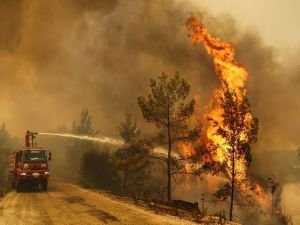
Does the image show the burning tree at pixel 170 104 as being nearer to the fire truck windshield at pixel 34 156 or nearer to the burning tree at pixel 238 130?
the burning tree at pixel 238 130

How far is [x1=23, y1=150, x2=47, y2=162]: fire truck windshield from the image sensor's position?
27.5 meters

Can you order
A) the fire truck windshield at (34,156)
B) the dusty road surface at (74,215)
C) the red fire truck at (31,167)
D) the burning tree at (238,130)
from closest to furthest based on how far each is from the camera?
the dusty road surface at (74,215) → the burning tree at (238,130) → the red fire truck at (31,167) → the fire truck windshield at (34,156)

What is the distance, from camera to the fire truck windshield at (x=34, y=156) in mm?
27539

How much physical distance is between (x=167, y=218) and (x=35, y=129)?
12821cm

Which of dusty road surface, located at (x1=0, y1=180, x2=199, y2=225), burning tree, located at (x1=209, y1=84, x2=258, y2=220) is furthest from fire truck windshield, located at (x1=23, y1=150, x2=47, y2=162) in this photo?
burning tree, located at (x1=209, y1=84, x2=258, y2=220)

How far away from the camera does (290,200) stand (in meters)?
57.3

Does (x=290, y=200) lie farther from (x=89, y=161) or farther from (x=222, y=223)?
(x=222, y=223)

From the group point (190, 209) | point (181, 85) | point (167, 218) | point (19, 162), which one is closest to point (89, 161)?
point (19, 162)

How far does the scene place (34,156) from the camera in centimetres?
2778

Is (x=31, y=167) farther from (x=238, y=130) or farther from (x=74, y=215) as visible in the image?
(x=238, y=130)

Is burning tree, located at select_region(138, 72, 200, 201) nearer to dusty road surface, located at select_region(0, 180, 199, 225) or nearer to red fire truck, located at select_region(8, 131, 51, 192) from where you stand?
red fire truck, located at select_region(8, 131, 51, 192)

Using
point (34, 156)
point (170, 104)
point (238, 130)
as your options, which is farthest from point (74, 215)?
point (170, 104)

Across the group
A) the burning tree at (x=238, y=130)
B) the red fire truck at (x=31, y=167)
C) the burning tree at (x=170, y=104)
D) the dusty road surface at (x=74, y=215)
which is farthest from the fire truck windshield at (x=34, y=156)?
the burning tree at (x=238, y=130)

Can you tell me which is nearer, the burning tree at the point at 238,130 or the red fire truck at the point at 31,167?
the burning tree at the point at 238,130
